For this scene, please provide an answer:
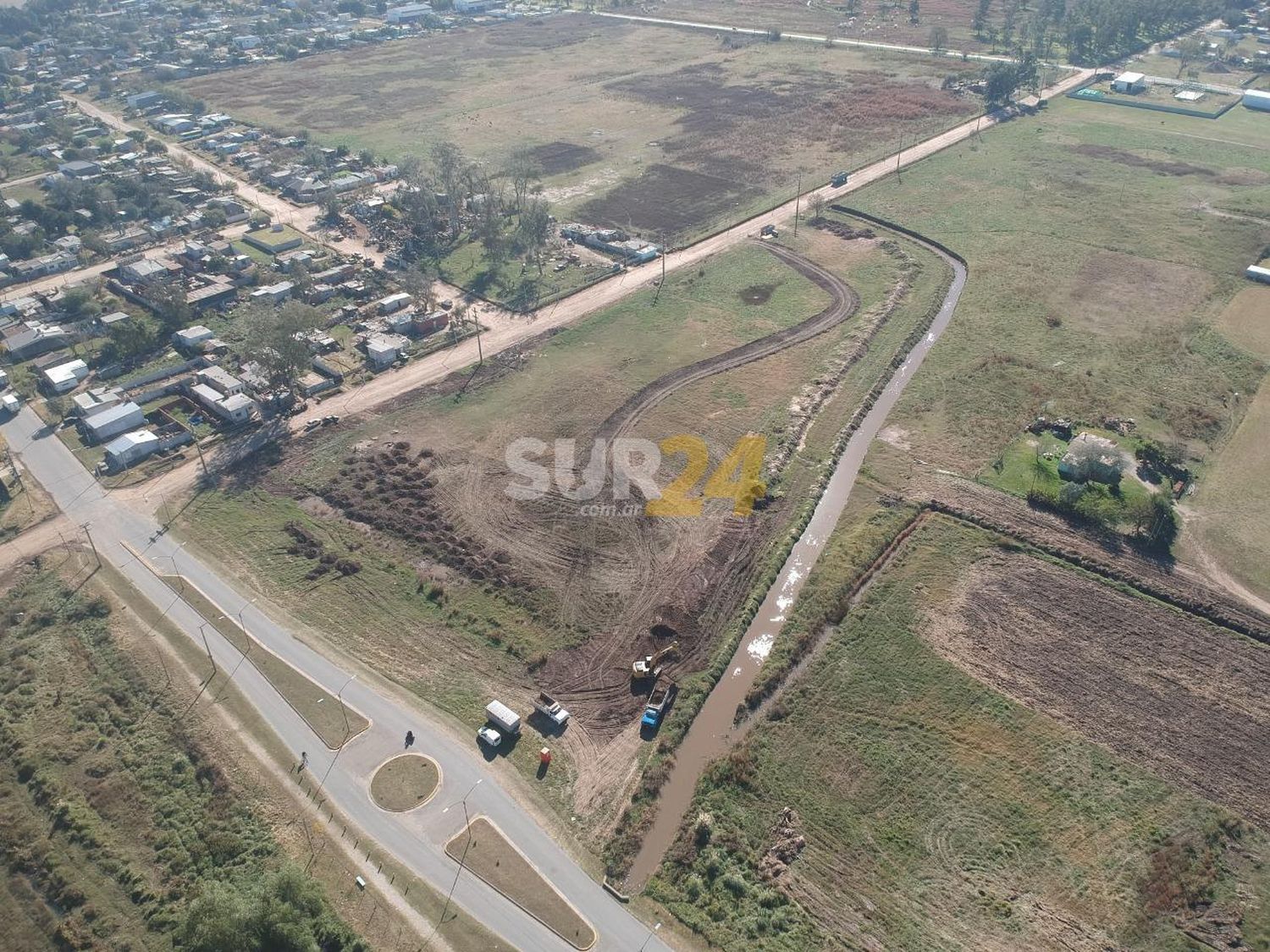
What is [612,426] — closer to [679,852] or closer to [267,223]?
[679,852]

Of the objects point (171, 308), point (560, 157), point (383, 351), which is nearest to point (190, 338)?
point (171, 308)

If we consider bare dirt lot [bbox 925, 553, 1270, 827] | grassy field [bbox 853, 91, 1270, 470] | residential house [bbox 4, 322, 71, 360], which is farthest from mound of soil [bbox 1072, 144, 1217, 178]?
residential house [bbox 4, 322, 71, 360]

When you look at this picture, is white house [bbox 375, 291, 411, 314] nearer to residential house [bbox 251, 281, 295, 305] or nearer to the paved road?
residential house [bbox 251, 281, 295, 305]

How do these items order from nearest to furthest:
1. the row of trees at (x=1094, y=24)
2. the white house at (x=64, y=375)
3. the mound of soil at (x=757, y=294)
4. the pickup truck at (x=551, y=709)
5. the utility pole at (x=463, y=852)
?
1. the utility pole at (x=463, y=852)
2. the pickup truck at (x=551, y=709)
3. the white house at (x=64, y=375)
4. the mound of soil at (x=757, y=294)
5. the row of trees at (x=1094, y=24)

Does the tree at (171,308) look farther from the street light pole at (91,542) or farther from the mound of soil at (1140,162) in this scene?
the mound of soil at (1140,162)

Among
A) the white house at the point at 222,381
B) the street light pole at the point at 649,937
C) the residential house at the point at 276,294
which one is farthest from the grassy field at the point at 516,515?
the residential house at the point at 276,294

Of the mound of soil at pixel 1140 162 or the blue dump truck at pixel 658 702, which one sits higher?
the mound of soil at pixel 1140 162
